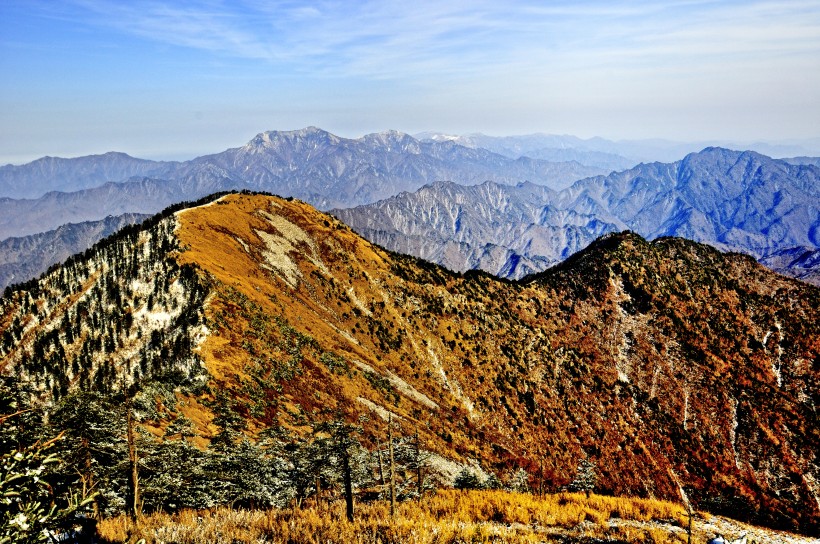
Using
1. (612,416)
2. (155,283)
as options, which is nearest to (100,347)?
(155,283)

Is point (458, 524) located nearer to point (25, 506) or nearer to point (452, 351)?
point (25, 506)

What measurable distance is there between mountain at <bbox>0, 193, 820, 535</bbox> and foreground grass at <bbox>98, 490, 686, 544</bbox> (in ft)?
53.2

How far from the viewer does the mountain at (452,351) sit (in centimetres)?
5016

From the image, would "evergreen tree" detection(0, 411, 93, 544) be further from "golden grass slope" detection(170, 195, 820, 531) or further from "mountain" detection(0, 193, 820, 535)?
"golden grass slope" detection(170, 195, 820, 531)

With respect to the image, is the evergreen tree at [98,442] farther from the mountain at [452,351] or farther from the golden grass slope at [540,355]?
the golden grass slope at [540,355]

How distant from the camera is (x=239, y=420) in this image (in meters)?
39.3

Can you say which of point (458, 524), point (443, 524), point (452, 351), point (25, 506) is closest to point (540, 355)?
point (452, 351)

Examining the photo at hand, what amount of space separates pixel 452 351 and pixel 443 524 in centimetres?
6794

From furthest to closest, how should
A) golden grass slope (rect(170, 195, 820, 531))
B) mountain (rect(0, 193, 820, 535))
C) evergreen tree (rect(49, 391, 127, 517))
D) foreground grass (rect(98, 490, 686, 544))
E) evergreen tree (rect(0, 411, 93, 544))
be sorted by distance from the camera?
golden grass slope (rect(170, 195, 820, 531)) < mountain (rect(0, 193, 820, 535)) < evergreen tree (rect(49, 391, 127, 517)) < foreground grass (rect(98, 490, 686, 544)) < evergreen tree (rect(0, 411, 93, 544))

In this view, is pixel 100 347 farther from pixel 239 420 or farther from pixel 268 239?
pixel 268 239

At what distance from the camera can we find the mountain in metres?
50.2

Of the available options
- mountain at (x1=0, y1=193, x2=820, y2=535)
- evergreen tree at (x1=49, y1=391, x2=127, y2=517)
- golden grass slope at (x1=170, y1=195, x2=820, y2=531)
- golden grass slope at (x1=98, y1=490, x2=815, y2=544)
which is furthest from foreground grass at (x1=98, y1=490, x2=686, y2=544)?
golden grass slope at (x1=170, y1=195, x2=820, y2=531)

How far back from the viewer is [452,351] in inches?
3169

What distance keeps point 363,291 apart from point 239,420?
4717 centimetres
